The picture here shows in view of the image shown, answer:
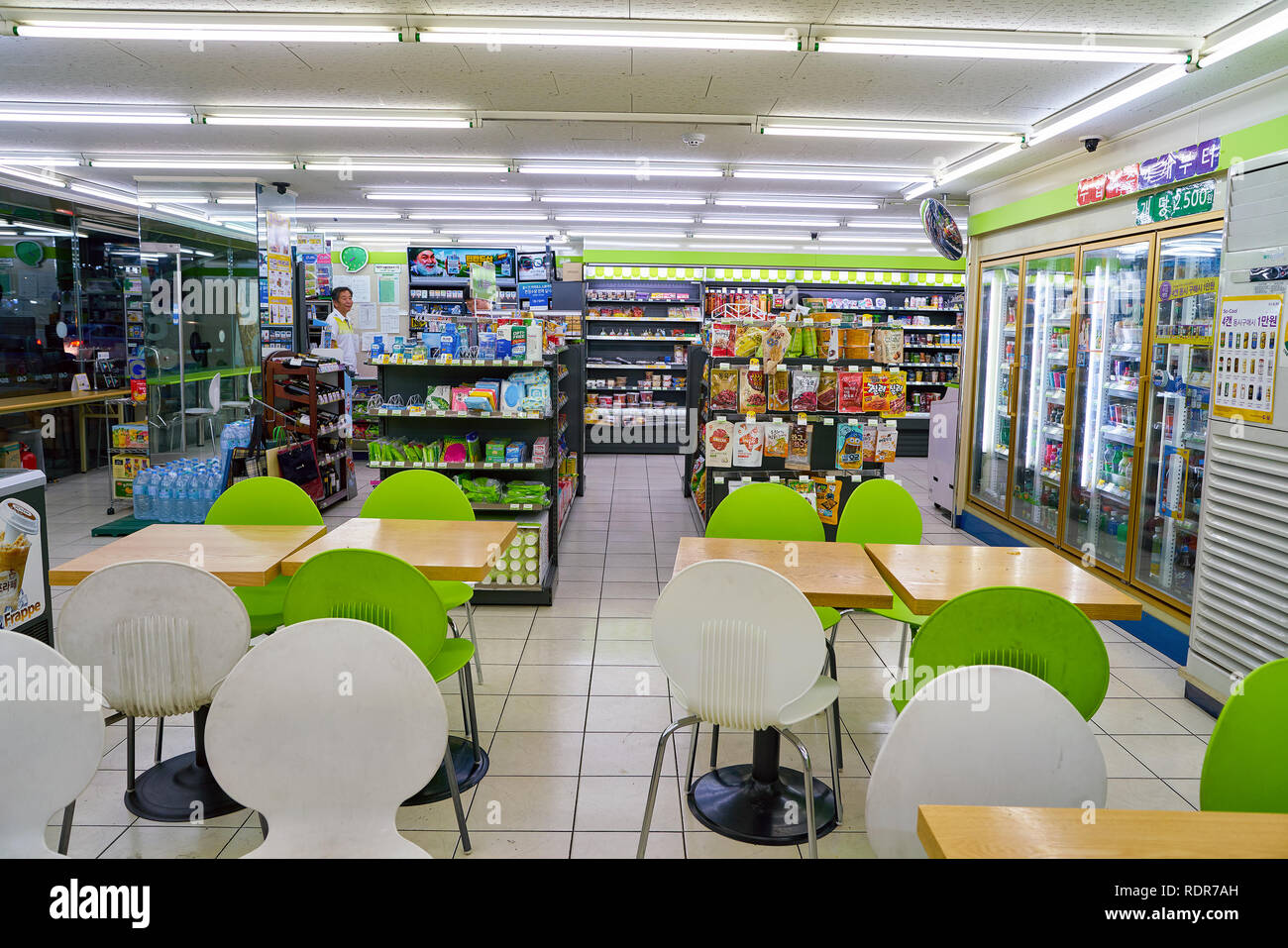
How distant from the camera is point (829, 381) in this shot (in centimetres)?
614

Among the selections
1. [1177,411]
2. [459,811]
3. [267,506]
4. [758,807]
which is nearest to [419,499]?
[267,506]

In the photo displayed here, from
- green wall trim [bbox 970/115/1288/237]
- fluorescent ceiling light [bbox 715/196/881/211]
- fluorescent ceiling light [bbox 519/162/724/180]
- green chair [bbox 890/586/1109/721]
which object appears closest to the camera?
green chair [bbox 890/586/1109/721]

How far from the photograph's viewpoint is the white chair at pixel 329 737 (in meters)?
1.90

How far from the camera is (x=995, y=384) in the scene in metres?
8.04

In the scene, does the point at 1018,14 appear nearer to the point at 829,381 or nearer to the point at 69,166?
the point at 829,381

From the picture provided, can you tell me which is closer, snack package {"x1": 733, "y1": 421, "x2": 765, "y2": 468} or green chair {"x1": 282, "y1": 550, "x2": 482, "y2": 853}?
green chair {"x1": 282, "y1": 550, "x2": 482, "y2": 853}

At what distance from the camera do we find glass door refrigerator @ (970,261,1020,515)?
25.3 ft

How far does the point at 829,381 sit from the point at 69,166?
8.21 m

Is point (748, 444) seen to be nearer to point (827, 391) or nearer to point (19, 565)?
point (827, 391)

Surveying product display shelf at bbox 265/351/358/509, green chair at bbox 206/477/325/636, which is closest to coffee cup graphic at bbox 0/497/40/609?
green chair at bbox 206/477/325/636

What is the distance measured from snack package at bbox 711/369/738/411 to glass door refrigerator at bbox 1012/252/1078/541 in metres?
2.63

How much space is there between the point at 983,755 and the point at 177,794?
2956mm

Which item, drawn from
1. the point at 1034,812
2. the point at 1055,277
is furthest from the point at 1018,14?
the point at 1034,812

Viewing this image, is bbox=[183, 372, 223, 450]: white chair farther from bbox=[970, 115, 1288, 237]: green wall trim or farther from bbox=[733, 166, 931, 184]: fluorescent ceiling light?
bbox=[970, 115, 1288, 237]: green wall trim
